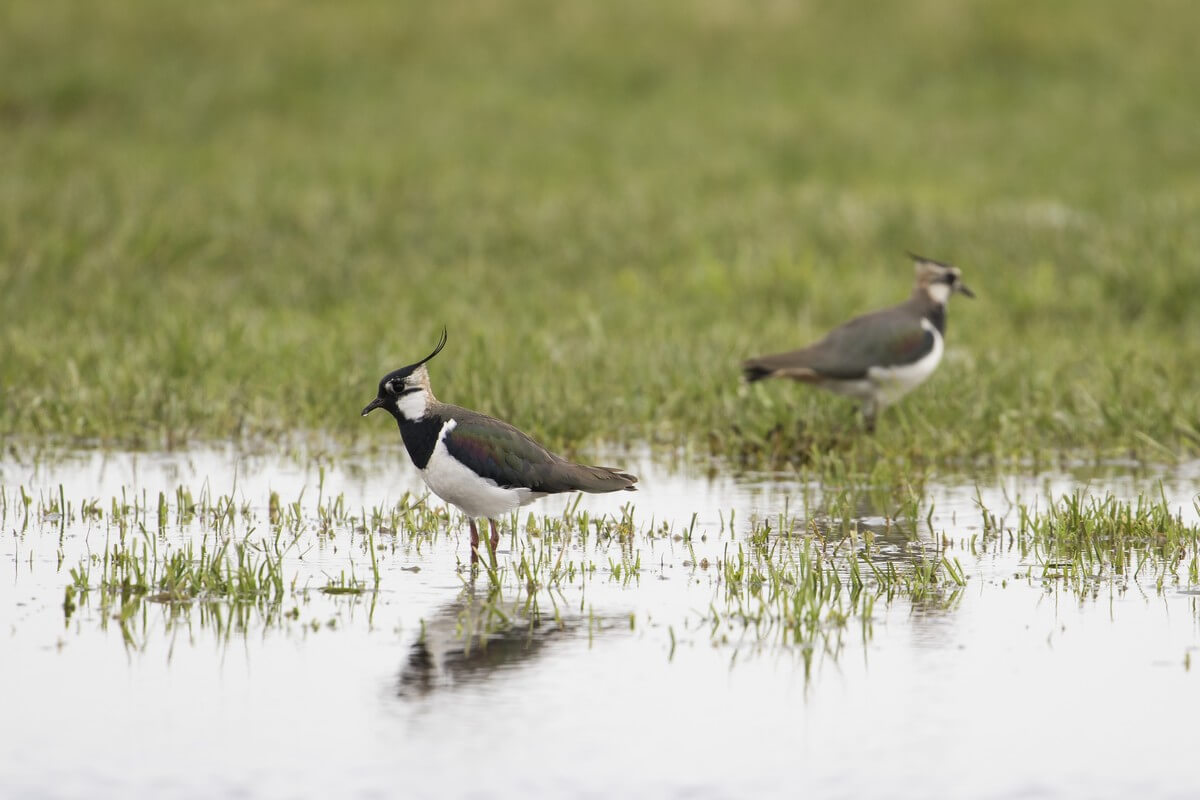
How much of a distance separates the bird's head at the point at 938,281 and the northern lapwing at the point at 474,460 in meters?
4.28

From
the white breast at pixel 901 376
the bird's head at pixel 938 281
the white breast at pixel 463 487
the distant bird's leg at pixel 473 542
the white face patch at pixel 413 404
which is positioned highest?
the bird's head at pixel 938 281

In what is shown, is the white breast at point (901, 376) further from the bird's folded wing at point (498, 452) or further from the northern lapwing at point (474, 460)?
the bird's folded wing at point (498, 452)

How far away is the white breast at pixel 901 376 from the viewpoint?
34.1 ft

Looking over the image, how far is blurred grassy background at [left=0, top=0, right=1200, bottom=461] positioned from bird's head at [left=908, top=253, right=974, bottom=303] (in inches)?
21.5

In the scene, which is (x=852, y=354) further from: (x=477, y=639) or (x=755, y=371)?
(x=477, y=639)

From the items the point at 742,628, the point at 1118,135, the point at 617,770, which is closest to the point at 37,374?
the point at 742,628

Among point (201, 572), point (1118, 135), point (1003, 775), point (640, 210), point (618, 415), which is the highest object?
point (1118, 135)

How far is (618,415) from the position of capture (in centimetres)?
1053

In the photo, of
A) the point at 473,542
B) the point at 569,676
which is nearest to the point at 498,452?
the point at 473,542

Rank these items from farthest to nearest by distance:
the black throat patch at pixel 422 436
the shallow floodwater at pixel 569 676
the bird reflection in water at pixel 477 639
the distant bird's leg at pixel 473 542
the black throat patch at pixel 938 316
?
the black throat patch at pixel 938 316
the black throat patch at pixel 422 436
the distant bird's leg at pixel 473 542
the bird reflection in water at pixel 477 639
the shallow floodwater at pixel 569 676

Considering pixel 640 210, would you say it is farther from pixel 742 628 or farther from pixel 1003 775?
pixel 1003 775

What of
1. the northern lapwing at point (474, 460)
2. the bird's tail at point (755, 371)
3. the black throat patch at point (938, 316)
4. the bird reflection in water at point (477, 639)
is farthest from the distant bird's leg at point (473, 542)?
the black throat patch at point (938, 316)

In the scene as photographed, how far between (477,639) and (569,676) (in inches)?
20.4

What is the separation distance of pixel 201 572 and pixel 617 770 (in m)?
2.24
